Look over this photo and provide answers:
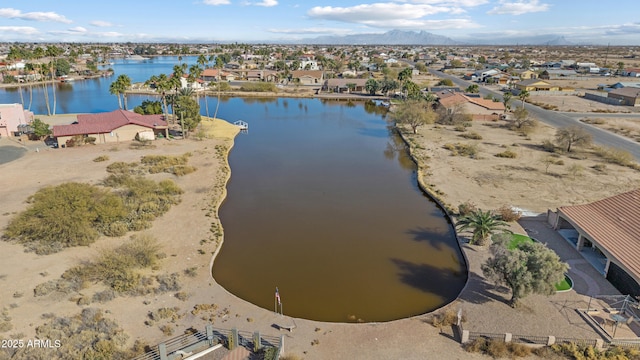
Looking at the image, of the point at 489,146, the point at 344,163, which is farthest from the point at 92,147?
the point at 489,146

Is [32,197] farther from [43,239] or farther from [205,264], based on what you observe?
[205,264]

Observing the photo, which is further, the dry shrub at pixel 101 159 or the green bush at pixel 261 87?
the green bush at pixel 261 87

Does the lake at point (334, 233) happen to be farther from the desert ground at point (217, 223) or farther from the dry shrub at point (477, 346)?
the dry shrub at point (477, 346)

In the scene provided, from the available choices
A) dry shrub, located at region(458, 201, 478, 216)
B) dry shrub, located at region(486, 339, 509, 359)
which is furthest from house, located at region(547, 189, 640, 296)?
dry shrub, located at region(486, 339, 509, 359)

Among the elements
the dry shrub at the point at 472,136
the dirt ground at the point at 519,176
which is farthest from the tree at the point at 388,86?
the dirt ground at the point at 519,176

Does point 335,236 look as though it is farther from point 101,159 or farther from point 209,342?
point 101,159

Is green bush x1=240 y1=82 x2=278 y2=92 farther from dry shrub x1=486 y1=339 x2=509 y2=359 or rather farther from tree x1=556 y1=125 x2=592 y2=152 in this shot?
dry shrub x1=486 y1=339 x2=509 y2=359

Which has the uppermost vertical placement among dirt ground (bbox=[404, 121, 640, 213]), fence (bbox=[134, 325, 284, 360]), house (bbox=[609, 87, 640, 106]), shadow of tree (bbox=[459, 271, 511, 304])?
house (bbox=[609, 87, 640, 106])
